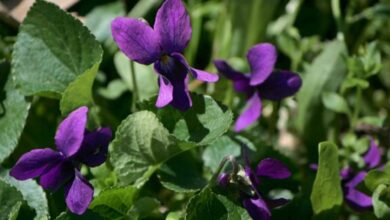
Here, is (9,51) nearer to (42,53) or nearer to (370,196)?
(42,53)

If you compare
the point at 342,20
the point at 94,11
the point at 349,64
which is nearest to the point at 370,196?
the point at 349,64

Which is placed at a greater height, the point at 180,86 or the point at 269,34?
the point at 180,86

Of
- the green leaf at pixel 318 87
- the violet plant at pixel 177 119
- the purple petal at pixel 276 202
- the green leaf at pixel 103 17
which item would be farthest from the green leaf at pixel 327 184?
the green leaf at pixel 103 17

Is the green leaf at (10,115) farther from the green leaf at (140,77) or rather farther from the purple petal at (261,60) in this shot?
the purple petal at (261,60)

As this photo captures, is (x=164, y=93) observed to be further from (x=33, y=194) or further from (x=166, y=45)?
(x=33, y=194)

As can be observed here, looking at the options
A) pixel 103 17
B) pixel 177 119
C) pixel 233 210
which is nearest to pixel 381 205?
pixel 233 210

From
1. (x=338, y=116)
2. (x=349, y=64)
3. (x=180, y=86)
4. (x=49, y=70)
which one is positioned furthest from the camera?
(x=338, y=116)

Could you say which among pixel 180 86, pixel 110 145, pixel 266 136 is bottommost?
pixel 266 136

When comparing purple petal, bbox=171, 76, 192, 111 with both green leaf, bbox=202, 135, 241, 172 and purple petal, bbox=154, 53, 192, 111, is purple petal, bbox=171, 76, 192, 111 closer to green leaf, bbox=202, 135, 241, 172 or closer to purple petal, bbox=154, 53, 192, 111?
purple petal, bbox=154, 53, 192, 111
